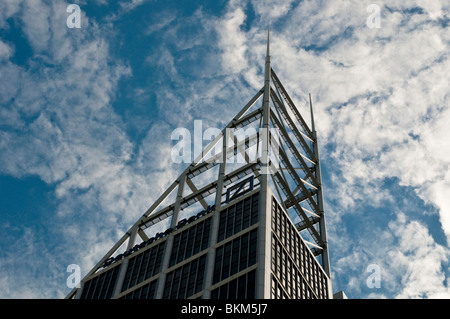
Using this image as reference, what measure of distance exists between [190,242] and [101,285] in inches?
807

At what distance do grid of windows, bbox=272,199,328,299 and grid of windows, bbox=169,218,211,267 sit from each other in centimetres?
1209

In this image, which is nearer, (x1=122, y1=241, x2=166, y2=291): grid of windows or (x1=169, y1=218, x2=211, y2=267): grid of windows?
(x1=169, y1=218, x2=211, y2=267): grid of windows

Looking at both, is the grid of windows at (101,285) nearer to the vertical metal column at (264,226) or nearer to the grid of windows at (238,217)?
the grid of windows at (238,217)

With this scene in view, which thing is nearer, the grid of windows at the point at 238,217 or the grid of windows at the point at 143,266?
the grid of windows at the point at 238,217

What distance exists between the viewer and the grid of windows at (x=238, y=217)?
97.1m

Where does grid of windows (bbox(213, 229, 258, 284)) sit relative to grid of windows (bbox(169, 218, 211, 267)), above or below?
below

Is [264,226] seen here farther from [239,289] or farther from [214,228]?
[239,289]

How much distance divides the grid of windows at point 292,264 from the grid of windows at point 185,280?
39.1ft

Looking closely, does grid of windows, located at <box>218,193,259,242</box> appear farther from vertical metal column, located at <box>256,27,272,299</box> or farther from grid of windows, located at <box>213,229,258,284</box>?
grid of windows, located at <box>213,229,258,284</box>

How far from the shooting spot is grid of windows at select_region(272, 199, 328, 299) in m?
91.8

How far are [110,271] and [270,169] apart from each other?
116 ft

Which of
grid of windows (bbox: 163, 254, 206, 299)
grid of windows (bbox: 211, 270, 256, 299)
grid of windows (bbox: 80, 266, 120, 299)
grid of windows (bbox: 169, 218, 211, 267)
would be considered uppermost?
grid of windows (bbox: 169, 218, 211, 267)
